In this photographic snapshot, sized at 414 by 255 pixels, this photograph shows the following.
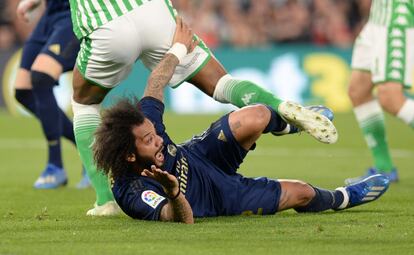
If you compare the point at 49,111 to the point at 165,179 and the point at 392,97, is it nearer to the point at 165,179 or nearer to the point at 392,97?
the point at 392,97

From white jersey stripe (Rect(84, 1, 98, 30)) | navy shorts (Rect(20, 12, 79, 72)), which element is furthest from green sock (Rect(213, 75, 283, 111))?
navy shorts (Rect(20, 12, 79, 72))

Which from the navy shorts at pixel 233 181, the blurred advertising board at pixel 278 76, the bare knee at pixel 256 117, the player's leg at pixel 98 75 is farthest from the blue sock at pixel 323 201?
the blurred advertising board at pixel 278 76

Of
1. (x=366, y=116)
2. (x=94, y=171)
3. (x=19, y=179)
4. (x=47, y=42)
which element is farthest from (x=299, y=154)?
(x=94, y=171)

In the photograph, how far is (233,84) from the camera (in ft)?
23.3

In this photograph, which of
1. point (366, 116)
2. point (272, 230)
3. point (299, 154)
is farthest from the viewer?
point (299, 154)

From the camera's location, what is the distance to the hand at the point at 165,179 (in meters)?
5.82

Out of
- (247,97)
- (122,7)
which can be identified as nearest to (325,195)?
(247,97)

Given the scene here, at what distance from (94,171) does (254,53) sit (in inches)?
518

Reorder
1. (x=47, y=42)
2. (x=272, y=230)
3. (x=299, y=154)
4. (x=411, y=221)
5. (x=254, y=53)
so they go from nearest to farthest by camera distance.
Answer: (x=272, y=230) → (x=411, y=221) → (x=47, y=42) → (x=299, y=154) → (x=254, y=53)

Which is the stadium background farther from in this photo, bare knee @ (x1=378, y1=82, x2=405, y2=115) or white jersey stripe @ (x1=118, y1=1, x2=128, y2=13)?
white jersey stripe @ (x1=118, y1=1, x2=128, y2=13)

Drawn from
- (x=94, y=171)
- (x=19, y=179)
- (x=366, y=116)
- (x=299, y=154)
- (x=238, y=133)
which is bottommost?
(x=299, y=154)

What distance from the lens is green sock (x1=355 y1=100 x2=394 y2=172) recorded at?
10133mm

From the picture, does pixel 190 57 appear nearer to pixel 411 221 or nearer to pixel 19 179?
pixel 411 221

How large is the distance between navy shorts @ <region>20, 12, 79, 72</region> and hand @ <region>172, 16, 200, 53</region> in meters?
2.13
